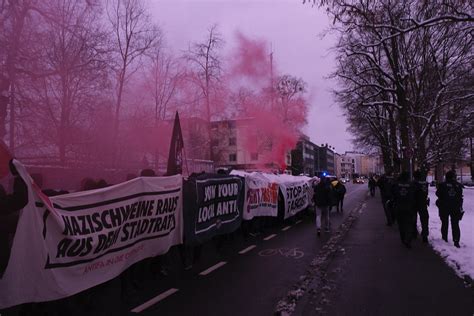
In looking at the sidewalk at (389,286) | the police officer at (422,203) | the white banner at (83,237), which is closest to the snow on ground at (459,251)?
the sidewalk at (389,286)

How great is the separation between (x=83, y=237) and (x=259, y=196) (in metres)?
7.31

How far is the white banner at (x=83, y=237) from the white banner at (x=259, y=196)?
4.21 m

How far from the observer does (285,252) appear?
9281 mm

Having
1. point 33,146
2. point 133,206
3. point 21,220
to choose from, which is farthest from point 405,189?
point 33,146

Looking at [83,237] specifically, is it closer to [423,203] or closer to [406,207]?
[406,207]

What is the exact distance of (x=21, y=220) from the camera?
4.37m

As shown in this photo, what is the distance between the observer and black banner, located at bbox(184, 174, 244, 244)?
26.3 feet

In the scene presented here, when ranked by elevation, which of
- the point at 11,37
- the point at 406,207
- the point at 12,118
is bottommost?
the point at 406,207

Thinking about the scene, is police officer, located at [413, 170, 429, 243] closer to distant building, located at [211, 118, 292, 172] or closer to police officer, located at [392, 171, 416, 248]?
police officer, located at [392, 171, 416, 248]

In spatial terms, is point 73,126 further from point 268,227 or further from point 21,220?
point 21,220

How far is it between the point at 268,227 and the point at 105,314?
864 cm

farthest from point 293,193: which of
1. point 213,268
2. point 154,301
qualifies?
point 154,301

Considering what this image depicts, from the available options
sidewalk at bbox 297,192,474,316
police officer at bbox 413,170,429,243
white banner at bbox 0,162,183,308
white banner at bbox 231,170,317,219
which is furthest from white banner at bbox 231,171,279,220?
white banner at bbox 0,162,183,308

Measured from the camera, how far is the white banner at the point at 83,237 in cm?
436
